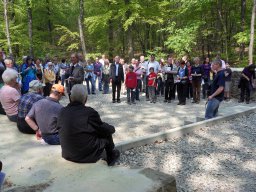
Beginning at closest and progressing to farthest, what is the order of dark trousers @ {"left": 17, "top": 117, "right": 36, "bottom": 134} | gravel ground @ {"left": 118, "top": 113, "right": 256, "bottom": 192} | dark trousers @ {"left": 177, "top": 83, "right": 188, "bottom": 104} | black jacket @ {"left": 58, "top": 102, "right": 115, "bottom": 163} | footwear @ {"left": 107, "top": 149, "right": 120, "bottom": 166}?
black jacket @ {"left": 58, "top": 102, "right": 115, "bottom": 163} < footwear @ {"left": 107, "top": 149, "right": 120, "bottom": 166} < gravel ground @ {"left": 118, "top": 113, "right": 256, "bottom": 192} < dark trousers @ {"left": 17, "top": 117, "right": 36, "bottom": 134} < dark trousers @ {"left": 177, "top": 83, "right": 188, "bottom": 104}

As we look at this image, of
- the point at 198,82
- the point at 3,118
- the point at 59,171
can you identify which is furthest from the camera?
the point at 198,82

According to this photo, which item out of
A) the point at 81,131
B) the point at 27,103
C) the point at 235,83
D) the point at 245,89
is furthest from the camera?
the point at 235,83

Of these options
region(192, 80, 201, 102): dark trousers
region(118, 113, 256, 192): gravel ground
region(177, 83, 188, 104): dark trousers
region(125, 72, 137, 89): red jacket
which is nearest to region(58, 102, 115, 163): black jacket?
region(118, 113, 256, 192): gravel ground

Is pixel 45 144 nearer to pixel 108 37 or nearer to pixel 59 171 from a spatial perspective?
pixel 59 171

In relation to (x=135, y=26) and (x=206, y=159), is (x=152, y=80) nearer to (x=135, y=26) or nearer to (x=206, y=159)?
(x=206, y=159)

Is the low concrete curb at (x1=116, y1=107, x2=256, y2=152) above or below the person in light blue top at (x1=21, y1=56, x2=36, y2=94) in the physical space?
below

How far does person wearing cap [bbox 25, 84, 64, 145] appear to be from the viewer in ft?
17.5

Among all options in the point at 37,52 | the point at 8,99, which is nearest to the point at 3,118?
the point at 8,99

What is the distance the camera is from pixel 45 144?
5.57 meters

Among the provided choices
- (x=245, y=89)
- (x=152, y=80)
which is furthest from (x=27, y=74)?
(x=245, y=89)

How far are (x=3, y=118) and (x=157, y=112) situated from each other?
207 inches

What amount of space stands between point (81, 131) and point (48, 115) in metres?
1.40

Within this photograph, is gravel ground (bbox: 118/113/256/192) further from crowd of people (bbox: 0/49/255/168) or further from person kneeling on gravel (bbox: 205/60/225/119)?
crowd of people (bbox: 0/49/255/168)

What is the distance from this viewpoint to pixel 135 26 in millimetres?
27141
